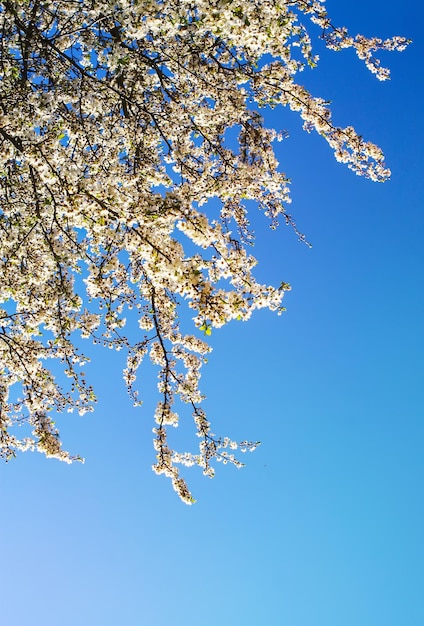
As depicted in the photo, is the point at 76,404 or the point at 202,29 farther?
the point at 76,404

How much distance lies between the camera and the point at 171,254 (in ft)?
15.7

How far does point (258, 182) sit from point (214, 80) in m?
1.71

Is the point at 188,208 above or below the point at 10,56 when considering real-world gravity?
below

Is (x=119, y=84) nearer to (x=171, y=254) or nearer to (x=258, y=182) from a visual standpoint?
(x=258, y=182)

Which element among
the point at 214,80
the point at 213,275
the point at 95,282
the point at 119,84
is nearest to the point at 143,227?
the point at 213,275

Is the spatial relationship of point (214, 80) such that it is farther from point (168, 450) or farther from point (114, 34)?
point (168, 450)

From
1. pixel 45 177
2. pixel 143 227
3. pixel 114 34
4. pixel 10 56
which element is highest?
pixel 114 34

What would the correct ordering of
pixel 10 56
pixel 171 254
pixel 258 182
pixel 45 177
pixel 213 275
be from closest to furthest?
Answer: pixel 171 254 < pixel 213 275 < pixel 45 177 < pixel 10 56 < pixel 258 182

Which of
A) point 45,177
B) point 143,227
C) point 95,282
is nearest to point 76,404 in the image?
point 95,282

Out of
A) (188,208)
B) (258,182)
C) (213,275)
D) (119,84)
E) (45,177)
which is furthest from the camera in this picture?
(258,182)

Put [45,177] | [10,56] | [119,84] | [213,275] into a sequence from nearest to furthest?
[213,275] < [45,177] < [10,56] < [119,84]

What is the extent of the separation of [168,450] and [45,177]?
4.87 metres

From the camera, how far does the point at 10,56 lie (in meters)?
6.41

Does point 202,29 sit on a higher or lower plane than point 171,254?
higher
